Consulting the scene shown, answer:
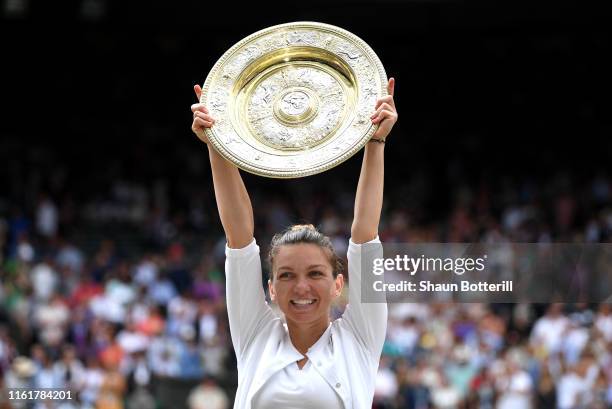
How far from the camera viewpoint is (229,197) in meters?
3.65

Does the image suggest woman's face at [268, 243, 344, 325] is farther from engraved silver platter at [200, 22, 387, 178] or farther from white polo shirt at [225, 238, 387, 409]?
engraved silver platter at [200, 22, 387, 178]

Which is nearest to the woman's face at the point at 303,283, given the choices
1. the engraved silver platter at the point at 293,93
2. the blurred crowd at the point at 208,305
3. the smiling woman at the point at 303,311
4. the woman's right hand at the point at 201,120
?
the smiling woman at the point at 303,311

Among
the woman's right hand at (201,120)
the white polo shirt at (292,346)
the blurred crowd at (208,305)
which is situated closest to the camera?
the white polo shirt at (292,346)

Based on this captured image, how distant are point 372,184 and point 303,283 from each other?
14.0 inches

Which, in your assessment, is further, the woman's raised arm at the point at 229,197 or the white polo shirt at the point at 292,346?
the woman's raised arm at the point at 229,197

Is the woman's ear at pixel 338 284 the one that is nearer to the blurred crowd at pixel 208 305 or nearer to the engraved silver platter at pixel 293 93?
the engraved silver platter at pixel 293 93

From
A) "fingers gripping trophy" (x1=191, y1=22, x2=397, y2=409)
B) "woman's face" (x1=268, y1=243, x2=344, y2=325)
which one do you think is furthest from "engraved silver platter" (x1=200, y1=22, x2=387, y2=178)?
"woman's face" (x1=268, y1=243, x2=344, y2=325)

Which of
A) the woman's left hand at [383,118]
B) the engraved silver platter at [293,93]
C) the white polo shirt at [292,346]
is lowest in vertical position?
the white polo shirt at [292,346]

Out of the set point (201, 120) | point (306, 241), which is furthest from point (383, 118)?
point (201, 120)

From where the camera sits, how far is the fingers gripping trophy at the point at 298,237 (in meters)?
3.46

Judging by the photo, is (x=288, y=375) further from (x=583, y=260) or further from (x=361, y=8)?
(x=361, y=8)

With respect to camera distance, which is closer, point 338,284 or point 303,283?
point 303,283

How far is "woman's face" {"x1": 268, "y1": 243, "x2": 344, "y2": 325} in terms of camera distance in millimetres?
3502

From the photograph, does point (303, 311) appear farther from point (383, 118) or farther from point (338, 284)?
point (383, 118)
